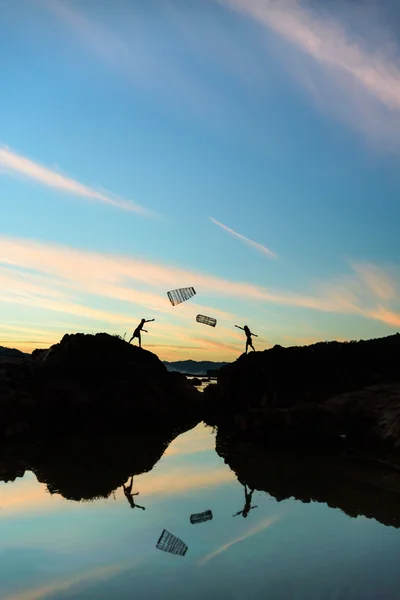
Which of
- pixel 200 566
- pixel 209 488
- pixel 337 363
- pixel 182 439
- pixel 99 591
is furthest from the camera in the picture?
pixel 337 363

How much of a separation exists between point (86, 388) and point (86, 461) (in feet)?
33.3

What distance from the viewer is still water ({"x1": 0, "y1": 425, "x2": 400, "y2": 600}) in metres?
5.96

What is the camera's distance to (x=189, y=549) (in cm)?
729

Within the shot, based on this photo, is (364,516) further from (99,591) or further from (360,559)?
(99,591)

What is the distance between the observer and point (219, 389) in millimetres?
28688

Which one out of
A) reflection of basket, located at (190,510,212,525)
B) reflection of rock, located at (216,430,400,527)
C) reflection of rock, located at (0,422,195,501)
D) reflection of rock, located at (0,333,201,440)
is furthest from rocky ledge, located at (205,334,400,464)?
reflection of basket, located at (190,510,212,525)

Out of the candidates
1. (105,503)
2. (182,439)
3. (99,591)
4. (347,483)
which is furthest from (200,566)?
(182,439)

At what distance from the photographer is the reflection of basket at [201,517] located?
8750 millimetres

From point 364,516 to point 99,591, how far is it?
17.3ft

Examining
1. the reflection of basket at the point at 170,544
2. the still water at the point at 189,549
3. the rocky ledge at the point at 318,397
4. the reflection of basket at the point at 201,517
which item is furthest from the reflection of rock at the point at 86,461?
the rocky ledge at the point at 318,397

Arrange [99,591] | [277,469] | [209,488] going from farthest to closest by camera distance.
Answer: [277,469]
[209,488]
[99,591]

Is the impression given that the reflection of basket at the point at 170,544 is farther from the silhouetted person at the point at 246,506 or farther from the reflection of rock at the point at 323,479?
the reflection of rock at the point at 323,479

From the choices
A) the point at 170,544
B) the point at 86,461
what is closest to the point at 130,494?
the point at 170,544

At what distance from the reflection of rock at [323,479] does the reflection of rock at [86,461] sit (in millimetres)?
2817
